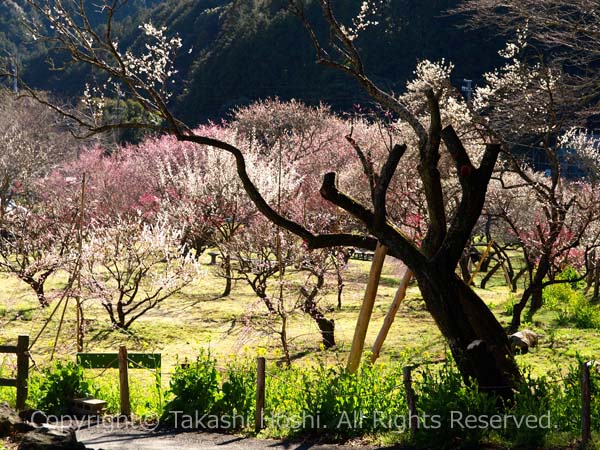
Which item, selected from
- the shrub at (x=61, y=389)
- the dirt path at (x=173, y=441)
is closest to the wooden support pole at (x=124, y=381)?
the dirt path at (x=173, y=441)

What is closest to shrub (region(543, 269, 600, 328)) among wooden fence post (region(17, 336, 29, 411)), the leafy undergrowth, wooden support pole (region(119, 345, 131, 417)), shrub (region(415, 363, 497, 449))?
the leafy undergrowth

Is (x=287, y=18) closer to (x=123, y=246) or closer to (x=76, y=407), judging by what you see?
(x=123, y=246)

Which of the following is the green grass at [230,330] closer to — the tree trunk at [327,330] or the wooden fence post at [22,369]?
the tree trunk at [327,330]

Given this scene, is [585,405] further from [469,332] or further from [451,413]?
[469,332]

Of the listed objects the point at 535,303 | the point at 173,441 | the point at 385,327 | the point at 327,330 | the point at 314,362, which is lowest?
the point at 173,441

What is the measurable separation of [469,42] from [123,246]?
57.3 meters

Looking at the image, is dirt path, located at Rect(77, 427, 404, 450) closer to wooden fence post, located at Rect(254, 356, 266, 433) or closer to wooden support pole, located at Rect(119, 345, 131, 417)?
wooden fence post, located at Rect(254, 356, 266, 433)

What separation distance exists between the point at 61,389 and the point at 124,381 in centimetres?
112

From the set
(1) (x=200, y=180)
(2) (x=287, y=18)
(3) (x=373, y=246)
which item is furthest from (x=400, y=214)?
(2) (x=287, y=18)

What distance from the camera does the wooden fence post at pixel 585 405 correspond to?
7102 mm

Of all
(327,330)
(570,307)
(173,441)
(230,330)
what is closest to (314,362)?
(327,330)

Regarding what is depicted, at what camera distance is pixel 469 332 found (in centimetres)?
824

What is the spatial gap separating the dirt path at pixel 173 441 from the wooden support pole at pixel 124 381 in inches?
22.8

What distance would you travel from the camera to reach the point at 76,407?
10.6 metres
